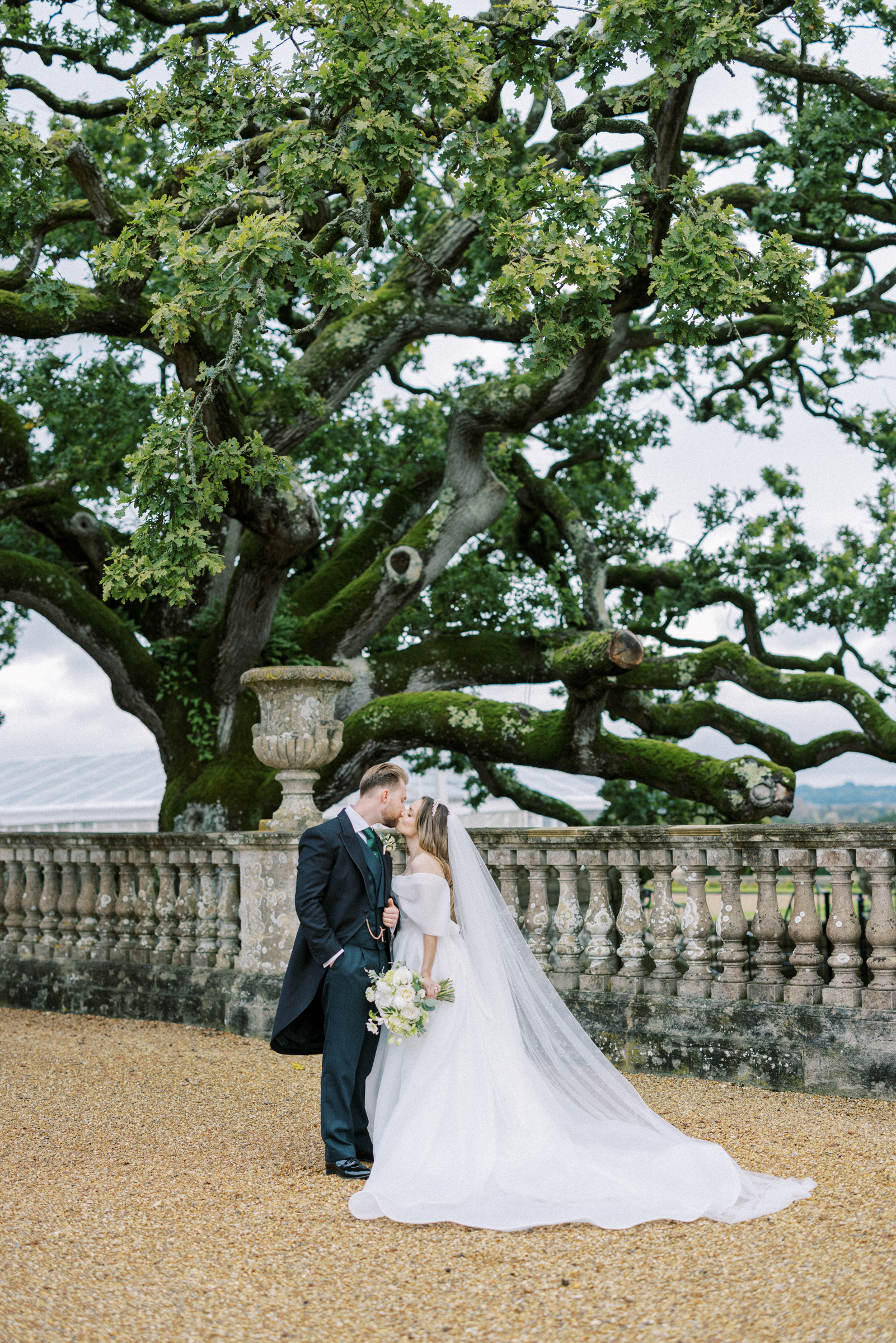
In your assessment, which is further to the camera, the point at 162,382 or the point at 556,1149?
the point at 162,382

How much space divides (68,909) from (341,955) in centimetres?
513

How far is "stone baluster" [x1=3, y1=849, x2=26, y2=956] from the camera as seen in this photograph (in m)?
9.77

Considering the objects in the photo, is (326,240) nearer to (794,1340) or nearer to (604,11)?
(604,11)

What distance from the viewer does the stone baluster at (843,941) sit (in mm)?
5758

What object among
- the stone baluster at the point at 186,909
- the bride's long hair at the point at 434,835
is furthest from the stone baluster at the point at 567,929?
the stone baluster at the point at 186,909

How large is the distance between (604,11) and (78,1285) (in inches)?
295

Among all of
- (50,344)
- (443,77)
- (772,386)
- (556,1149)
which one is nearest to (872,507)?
(772,386)

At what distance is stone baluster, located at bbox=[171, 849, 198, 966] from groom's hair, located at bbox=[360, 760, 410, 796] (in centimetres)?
366

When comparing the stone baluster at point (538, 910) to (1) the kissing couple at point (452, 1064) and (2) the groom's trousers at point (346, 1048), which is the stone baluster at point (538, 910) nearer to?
(1) the kissing couple at point (452, 1064)

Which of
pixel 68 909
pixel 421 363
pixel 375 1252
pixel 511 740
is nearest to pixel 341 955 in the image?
pixel 375 1252

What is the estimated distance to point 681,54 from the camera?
7352 millimetres

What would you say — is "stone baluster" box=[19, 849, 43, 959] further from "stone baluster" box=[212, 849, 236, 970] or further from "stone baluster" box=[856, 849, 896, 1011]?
"stone baluster" box=[856, 849, 896, 1011]

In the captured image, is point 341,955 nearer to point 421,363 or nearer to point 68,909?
point 68,909

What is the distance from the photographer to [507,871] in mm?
7148
